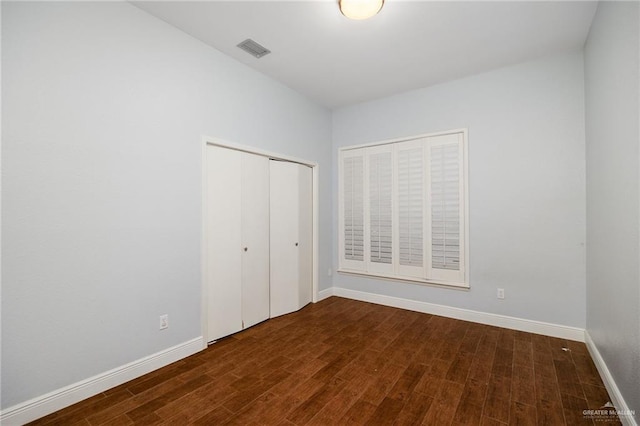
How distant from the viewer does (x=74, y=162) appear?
6.11ft

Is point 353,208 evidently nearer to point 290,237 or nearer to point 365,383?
point 290,237

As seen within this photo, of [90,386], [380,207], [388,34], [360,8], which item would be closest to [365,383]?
[90,386]

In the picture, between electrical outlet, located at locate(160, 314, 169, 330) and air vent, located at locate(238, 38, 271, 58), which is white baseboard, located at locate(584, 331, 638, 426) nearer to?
electrical outlet, located at locate(160, 314, 169, 330)

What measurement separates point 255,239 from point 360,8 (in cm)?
251

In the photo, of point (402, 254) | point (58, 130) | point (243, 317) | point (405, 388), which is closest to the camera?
point (58, 130)

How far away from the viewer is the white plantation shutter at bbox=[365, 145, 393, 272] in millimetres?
3877

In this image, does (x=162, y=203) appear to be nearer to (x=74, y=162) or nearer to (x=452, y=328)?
(x=74, y=162)

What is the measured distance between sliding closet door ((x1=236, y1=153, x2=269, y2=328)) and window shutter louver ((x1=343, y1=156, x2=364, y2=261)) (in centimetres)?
143

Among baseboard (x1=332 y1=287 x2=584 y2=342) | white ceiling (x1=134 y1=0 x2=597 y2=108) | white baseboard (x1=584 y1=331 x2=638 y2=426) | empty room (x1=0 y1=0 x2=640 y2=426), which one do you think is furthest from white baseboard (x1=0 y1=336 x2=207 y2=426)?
white baseboard (x1=584 y1=331 x2=638 y2=426)

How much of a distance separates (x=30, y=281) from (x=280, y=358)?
6.20ft

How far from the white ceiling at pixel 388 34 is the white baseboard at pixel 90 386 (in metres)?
2.94

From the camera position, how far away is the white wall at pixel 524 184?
2.76 metres

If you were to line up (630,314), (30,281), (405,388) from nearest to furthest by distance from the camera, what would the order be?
(630,314) → (30,281) → (405,388)

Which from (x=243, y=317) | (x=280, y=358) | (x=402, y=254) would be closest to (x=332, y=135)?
(x=402, y=254)
